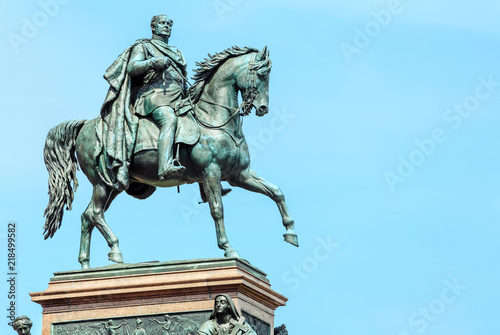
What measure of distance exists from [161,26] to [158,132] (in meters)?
2.28

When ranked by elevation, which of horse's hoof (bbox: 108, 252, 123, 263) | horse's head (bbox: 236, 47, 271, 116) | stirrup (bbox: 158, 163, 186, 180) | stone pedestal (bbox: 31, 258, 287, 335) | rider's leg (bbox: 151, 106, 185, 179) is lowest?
stone pedestal (bbox: 31, 258, 287, 335)

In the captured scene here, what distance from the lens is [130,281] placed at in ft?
121

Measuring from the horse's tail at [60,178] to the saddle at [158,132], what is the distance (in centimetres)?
158

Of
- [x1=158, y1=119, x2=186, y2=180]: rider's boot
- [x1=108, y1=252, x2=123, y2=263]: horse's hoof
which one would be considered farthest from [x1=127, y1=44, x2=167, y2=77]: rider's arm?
[x1=108, y1=252, x2=123, y2=263]: horse's hoof

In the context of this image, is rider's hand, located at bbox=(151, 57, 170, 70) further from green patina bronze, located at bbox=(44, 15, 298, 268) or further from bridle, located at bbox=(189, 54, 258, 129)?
bridle, located at bbox=(189, 54, 258, 129)

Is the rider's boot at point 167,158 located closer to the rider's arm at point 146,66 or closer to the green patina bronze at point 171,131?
the green patina bronze at point 171,131

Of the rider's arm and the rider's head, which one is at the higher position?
the rider's head

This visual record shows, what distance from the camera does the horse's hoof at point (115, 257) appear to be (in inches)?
1491

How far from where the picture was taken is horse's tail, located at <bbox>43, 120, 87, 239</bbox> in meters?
39.2

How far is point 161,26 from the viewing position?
129 feet

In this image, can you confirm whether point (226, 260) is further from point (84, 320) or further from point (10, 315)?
point (10, 315)

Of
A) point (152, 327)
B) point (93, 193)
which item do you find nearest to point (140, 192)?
point (93, 193)

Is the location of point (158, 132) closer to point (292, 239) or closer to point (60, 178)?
point (60, 178)

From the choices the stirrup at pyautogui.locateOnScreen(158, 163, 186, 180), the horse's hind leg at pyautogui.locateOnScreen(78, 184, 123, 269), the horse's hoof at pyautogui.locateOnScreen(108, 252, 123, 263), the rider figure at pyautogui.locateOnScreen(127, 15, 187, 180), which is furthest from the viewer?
the horse's hind leg at pyautogui.locateOnScreen(78, 184, 123, 269)
